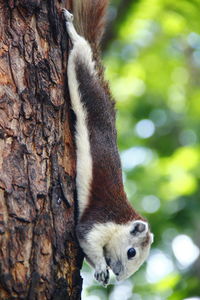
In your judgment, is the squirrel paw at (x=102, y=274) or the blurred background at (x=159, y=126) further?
the blurred background at (x=159, y=126)

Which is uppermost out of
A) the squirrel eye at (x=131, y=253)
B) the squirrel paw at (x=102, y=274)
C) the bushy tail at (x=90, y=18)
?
the bushy tail at (x=90, y=18)

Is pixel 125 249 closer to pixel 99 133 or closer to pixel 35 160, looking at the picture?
pixel 99 133

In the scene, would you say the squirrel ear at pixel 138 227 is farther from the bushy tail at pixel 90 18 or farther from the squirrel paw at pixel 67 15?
the squirrel paw at pixel 67 15

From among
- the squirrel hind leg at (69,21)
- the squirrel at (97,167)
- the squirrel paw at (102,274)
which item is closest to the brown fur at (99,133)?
the squirrel at (97,167)

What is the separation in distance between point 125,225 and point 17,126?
58.6 inches

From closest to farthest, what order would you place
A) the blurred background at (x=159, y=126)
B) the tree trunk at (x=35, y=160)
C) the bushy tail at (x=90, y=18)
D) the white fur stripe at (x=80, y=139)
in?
the tree trunk at (x=35, y=160), the white fur stripe at (x=80, y=139), the bushy tail at (x=90, y=18), the blurred background at (x=159, y=126)

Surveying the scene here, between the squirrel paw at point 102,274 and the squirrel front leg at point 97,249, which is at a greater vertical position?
the squirrel front leg at point 97,249

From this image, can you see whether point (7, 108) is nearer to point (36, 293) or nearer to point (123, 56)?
point (36, 293)

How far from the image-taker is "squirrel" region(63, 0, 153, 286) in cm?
372

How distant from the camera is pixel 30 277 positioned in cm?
291

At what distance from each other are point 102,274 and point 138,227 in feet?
1.84

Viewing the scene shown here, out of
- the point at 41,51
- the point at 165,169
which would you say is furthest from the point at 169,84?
the point at 41,51

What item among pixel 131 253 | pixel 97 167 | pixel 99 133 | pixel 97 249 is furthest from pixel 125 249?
pixel 99 133

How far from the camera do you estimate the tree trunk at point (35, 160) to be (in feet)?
9.63
